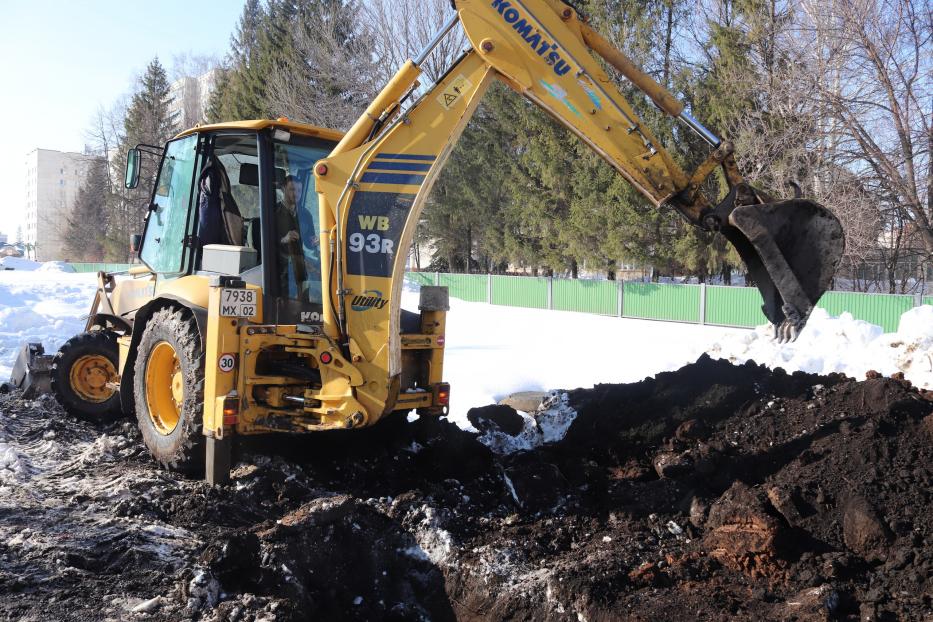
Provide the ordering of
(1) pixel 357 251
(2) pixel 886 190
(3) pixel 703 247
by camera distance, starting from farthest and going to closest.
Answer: (3) pixel 703 247
(2) pixel 886 190
(1) pixel 357 251

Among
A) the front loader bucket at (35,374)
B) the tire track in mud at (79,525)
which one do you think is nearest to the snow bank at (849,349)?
the tire track in mud at (79,525)

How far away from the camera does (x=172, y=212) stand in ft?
19.6

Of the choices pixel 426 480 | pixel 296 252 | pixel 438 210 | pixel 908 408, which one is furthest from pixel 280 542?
pixel 438 210

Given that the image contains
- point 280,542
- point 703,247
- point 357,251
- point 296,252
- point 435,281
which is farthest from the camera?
point 435,281

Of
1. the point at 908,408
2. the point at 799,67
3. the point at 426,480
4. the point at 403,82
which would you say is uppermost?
the point at 799,67

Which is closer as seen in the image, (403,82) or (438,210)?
(403,82)

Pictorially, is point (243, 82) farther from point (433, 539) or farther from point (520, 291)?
point (433, 539)

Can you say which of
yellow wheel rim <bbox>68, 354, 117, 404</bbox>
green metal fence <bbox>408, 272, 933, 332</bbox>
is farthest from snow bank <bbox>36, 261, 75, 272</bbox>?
yellow wheel rim <bbox>68, 354, 117, 404</bbox>

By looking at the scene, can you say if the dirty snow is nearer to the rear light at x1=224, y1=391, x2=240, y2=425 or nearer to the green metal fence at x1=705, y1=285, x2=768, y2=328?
the green metal fence at x1=705, y1=285, x2=768, y2=328

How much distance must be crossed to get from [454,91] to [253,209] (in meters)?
1.77

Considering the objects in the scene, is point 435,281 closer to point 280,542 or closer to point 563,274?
point 563,274

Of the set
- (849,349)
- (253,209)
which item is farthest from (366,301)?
(849,349)

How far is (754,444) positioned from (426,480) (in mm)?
2243

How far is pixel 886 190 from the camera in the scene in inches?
572
